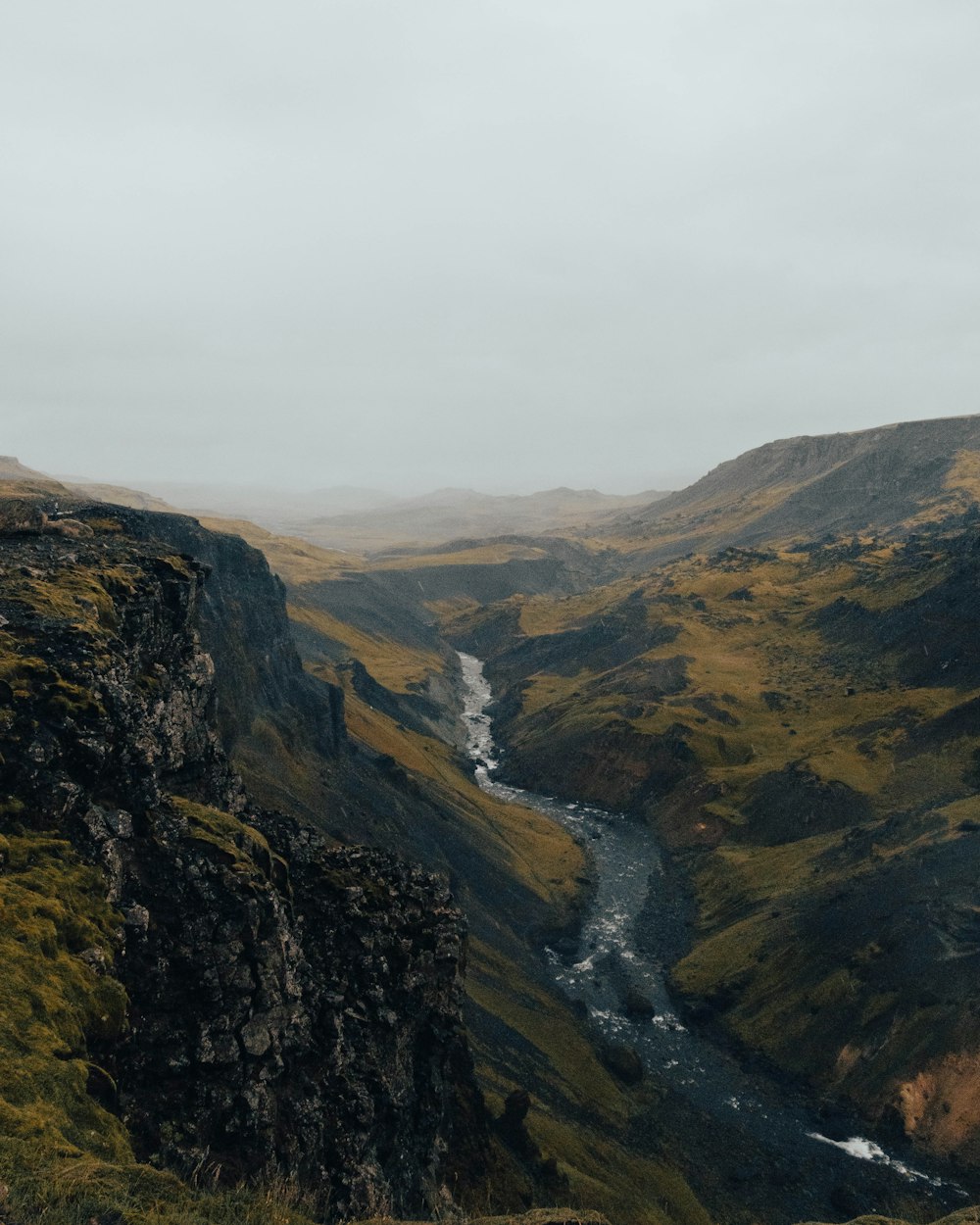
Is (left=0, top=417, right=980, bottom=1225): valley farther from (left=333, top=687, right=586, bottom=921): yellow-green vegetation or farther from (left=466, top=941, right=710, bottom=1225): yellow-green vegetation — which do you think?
(left=333, top=687, right=586, bottom=921): yellow-green vegetation

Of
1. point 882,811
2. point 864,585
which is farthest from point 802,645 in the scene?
point 882,811

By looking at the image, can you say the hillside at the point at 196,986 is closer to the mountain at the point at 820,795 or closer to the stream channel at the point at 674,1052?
the stream channel at the point at 674,1052

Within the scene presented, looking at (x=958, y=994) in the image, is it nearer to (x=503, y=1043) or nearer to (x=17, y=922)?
(x=503, y=1043)

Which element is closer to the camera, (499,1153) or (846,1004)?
(499,1153)

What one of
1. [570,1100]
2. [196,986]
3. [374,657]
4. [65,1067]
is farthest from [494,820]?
[65,1067]

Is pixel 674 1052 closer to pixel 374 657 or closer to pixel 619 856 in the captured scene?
pixel 619 856

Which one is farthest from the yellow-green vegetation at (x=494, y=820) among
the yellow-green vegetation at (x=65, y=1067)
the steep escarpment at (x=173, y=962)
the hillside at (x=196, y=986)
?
the yellow-green vegetation at (x=65, y=1067)

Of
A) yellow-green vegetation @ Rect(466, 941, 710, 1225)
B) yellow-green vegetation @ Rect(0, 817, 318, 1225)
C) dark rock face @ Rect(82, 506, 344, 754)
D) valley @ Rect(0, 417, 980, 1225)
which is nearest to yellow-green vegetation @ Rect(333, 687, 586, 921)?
valley @ Rect(0, 417, 980, 1225)
